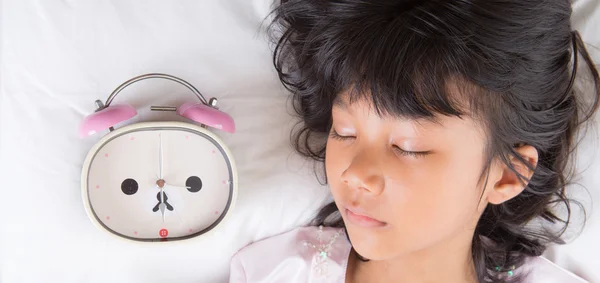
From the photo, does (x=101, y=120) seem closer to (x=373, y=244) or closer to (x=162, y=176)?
(x=162, y=176)

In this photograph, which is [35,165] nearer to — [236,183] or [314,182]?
[236,183]

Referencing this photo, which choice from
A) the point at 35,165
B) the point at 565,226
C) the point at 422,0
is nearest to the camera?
the point at 422,0

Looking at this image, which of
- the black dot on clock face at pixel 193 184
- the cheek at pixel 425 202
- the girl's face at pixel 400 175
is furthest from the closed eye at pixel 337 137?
the black dot on clock face at pixel 193 184

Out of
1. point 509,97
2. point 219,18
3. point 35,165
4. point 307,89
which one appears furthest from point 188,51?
point 509,97

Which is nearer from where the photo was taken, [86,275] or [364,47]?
[364,47]

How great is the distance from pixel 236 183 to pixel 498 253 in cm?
55

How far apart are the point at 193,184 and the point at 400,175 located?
0.37m

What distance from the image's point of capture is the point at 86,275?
3.52 feet

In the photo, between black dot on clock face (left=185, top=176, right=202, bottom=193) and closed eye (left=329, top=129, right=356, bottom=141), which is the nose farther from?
black dot on clock face (left=185, top=176, right=202, bottom=193)

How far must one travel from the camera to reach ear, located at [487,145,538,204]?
3.21ft

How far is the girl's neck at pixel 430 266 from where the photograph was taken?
1.10m

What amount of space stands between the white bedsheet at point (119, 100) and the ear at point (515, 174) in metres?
0.21

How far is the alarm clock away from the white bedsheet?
0.15 feet

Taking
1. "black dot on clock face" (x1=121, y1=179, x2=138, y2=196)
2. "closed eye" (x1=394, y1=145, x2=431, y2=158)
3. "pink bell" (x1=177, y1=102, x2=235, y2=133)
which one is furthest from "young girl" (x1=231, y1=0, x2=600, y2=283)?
"black dot on clock face" (x1=121, y1=179, x2=138, y2=196)
